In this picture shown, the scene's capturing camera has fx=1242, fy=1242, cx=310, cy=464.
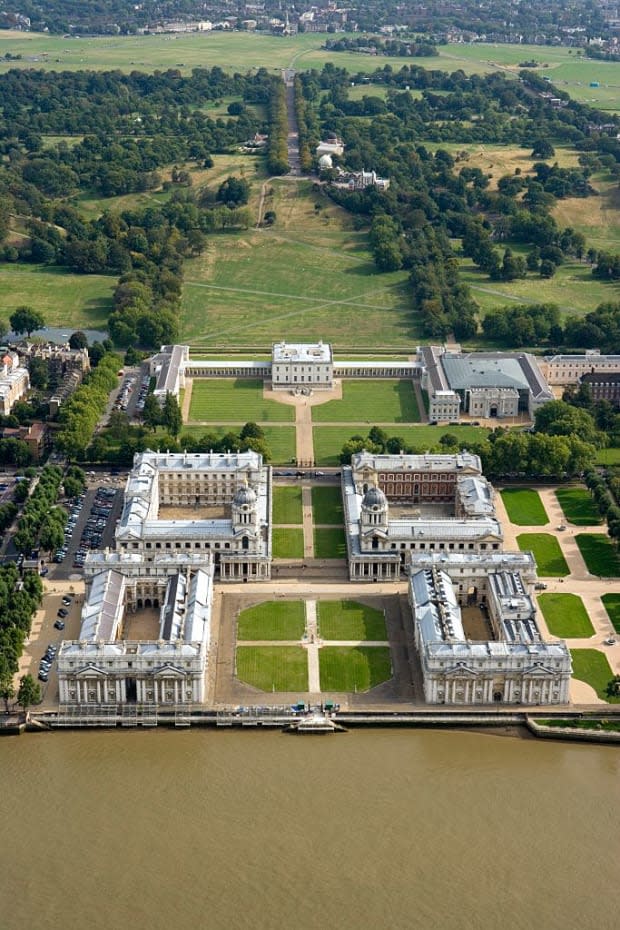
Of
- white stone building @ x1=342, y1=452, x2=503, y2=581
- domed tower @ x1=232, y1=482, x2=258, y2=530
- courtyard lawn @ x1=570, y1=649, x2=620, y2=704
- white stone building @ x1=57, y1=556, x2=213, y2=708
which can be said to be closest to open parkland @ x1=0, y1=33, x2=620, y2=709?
courtyard lawn @ x1=570, y1=649, x2=620, y2=704

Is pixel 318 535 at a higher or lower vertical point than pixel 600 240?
lower

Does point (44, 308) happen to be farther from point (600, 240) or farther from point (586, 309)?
point (600, 240)

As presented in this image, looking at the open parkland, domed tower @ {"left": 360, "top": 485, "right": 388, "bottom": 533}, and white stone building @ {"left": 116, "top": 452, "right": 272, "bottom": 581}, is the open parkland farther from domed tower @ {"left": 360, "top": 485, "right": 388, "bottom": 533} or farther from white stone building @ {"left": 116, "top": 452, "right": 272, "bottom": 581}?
domed tower @ {"left": 360, "top": 485, "right": 388, "bottom": 533}

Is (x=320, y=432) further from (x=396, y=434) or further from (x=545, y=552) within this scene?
(x=545, y=552)

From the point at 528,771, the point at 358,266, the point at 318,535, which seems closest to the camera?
the point at 528,771

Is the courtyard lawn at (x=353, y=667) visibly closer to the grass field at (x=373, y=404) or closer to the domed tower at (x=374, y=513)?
the domed tower at (x=374, y=513)

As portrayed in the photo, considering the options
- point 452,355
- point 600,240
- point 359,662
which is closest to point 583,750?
point 359,662
